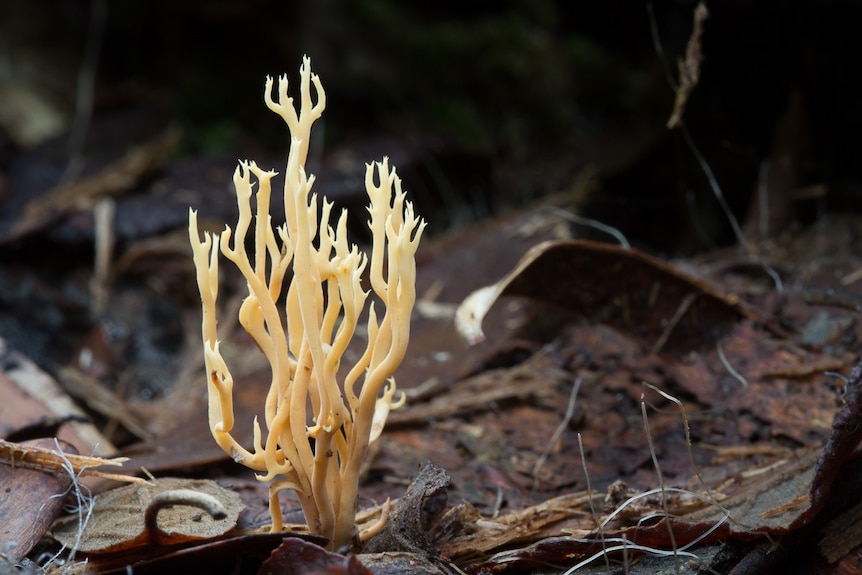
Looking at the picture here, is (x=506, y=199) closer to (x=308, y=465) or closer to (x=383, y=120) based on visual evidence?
(x=383, y=120)

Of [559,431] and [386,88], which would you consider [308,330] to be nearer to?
[559,431]

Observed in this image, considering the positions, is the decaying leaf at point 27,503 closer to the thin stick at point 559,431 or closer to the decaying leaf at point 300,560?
the decaying leaf at point 300,560

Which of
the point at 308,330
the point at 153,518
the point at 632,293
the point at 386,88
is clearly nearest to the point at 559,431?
the point at 632,293

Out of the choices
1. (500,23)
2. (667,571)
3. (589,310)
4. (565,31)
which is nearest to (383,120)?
(500,23)

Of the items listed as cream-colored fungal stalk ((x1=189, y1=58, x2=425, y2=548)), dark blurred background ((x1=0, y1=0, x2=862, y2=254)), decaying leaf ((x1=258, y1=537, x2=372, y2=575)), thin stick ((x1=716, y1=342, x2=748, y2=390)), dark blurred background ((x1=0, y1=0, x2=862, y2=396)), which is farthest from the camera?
dark blurred background ((x1=0, y1=0, x2=862, y2=254))

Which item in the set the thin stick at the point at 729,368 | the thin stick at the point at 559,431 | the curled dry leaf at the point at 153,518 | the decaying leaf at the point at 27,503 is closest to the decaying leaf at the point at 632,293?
the thin stick at the point at 729,368

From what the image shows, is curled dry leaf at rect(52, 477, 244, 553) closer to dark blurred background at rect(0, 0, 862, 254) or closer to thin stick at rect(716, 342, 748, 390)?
thin stick at rect(716, 342, 748, 390)

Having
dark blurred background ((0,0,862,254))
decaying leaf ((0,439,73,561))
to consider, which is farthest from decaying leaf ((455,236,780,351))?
dark blurred background ((0,0,862,254))
